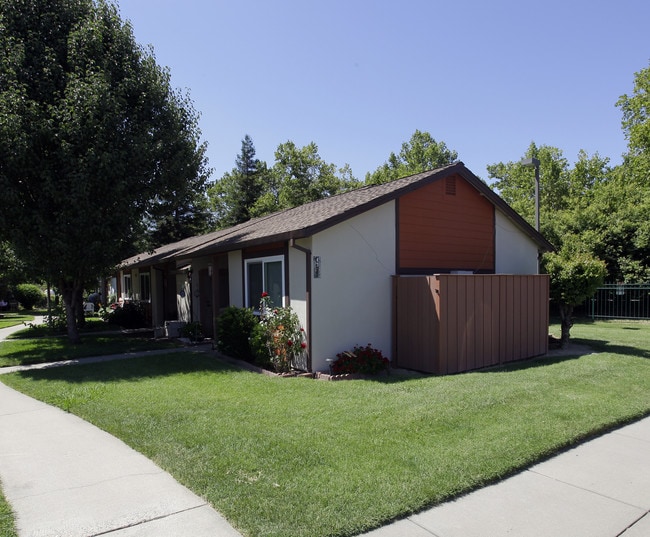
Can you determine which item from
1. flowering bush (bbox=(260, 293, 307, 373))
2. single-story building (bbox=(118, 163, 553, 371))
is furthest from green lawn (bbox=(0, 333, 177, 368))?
flowering bush (bbox=(260, 293, 307, 373))

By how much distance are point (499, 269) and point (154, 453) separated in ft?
33.1

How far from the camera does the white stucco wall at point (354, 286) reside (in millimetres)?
8852

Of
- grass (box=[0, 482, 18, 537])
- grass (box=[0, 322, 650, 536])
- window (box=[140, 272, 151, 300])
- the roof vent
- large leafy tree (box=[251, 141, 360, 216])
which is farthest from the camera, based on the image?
large leafy tree (box=[251, 141, 360, 216])

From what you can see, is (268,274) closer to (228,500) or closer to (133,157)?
(133,157)

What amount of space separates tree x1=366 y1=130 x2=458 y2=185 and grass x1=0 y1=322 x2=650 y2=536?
36.3 metres

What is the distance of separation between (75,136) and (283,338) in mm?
6705

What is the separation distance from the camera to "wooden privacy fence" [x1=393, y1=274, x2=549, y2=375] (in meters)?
8.84

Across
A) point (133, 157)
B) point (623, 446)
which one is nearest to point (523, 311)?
point (623, 446)

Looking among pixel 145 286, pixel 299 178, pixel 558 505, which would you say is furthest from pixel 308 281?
pixel 299 178

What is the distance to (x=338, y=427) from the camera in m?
5.31

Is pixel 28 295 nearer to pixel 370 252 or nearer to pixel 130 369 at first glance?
pixel 130 369

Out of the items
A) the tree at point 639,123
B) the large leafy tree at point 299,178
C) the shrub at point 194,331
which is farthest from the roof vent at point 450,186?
the large leafy tree at point 299,178

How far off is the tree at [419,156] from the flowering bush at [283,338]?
35.1m

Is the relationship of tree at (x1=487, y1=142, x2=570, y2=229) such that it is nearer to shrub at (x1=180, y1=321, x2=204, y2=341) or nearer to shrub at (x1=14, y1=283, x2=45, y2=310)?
shrub at (x1=180, y1=321, x2=204, y2=341)
